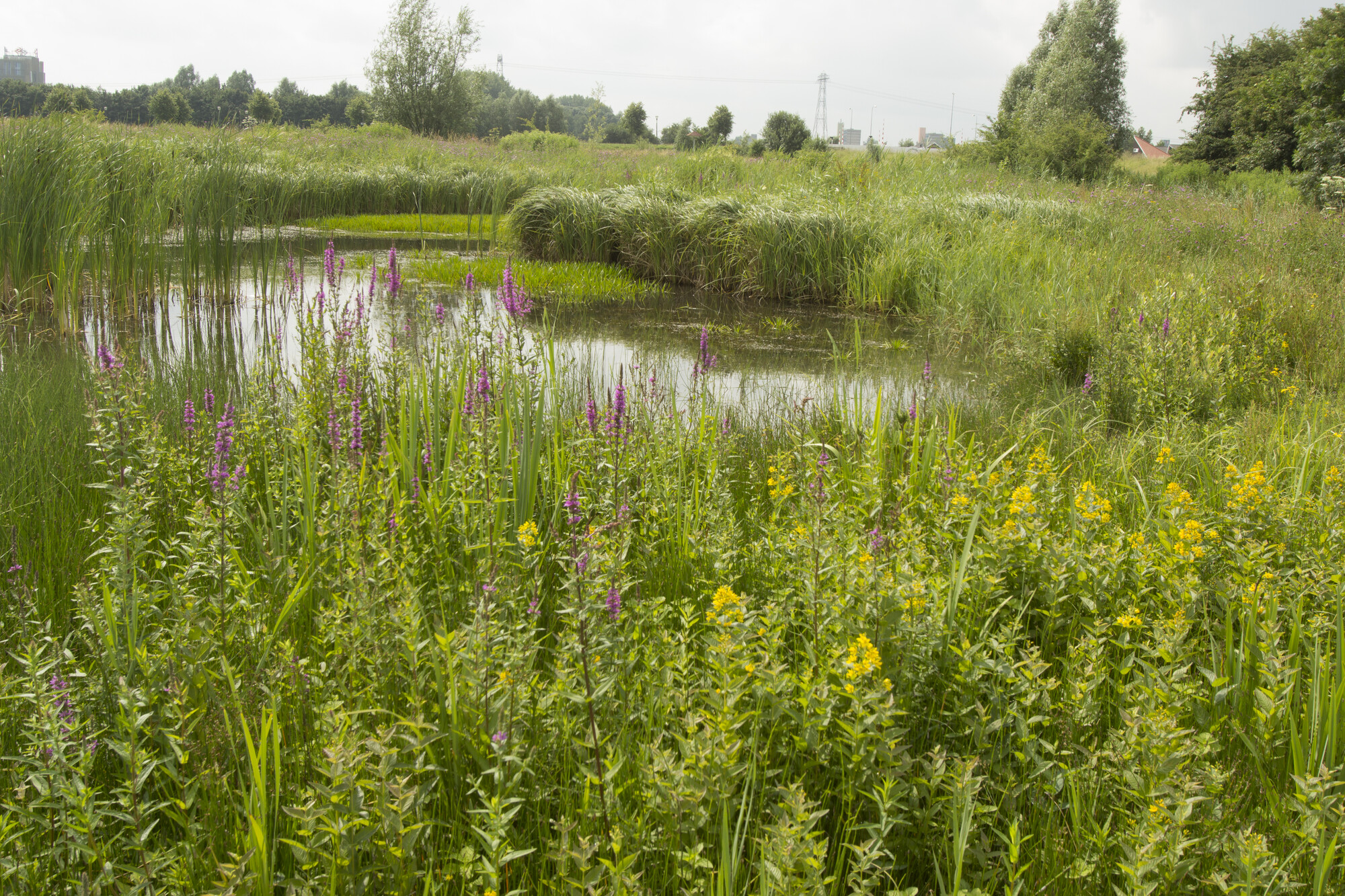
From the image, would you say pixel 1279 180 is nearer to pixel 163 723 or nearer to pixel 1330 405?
pixel 1330 405

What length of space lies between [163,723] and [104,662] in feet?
0.69

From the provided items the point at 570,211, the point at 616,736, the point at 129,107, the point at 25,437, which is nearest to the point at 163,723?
the point at 616,736

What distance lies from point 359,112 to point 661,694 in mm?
58709

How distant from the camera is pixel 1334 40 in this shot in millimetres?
14148

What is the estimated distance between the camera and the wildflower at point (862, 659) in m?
1.44

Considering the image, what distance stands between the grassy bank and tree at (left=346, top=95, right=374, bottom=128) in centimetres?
5238

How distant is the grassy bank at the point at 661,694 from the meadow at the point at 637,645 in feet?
0.05

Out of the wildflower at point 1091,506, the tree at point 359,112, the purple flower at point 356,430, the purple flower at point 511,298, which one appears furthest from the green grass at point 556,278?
the tree at point 359,112

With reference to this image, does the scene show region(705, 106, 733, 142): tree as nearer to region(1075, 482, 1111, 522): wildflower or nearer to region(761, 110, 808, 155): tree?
region(761, 110, 808, 155): tree

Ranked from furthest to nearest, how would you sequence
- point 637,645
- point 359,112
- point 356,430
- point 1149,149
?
1. point 1149,149
2. point 359,112
3. point 356,430
4. point 637,645

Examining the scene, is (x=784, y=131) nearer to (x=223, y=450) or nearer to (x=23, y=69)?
(x=223, y=450)

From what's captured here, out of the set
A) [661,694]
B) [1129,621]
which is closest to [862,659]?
[661,694]

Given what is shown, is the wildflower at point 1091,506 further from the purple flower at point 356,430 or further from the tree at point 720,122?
the tree at point 720,122

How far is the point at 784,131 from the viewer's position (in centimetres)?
4072
